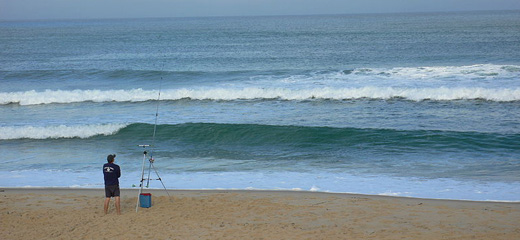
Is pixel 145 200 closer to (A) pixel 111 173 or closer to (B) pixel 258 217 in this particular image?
→ (A) pixel 111 173

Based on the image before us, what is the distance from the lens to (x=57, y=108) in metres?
21.8

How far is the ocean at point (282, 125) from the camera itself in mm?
11398

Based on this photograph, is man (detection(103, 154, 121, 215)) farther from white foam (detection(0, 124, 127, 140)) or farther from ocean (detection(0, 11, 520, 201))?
white foam (detection(0, 124, 127, 140))

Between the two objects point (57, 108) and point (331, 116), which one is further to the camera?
point (57, 108)

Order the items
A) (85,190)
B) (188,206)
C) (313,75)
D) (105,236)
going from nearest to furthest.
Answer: (105,236) → (188,206) → (85,190) → (313,75)

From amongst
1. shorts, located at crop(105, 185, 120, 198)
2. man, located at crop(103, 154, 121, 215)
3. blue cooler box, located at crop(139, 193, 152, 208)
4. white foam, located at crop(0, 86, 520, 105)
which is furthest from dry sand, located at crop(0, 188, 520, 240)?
white foam, located at crop(0, 86, 520, 105)

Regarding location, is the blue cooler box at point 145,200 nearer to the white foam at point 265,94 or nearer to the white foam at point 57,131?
the white foam at point 57,131

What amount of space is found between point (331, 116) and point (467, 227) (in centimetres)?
1088

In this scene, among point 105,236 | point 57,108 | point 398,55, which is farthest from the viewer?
point 398,55

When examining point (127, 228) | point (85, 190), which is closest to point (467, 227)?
point (127, 228)

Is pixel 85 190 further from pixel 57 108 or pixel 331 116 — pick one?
pixel 57 108

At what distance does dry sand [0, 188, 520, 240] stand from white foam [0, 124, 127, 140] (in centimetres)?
702

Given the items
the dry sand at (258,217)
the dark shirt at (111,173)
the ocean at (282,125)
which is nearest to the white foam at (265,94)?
the ocean at (282,125)

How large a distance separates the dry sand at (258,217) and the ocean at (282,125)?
Result: 0.86 metres
